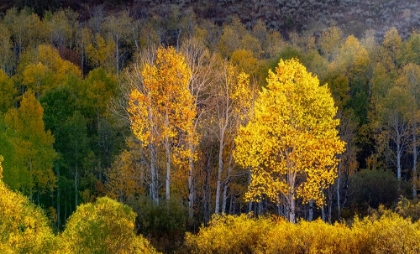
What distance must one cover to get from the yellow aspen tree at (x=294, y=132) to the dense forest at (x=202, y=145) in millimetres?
62

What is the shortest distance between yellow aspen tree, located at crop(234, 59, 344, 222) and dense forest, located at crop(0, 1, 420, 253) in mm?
62

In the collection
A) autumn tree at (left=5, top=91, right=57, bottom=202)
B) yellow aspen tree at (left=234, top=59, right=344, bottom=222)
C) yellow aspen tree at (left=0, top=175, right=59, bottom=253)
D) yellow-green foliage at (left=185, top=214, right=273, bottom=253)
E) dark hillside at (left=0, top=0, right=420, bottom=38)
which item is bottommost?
autumn tree at (left=5, top=91, right=57, bottom=202)

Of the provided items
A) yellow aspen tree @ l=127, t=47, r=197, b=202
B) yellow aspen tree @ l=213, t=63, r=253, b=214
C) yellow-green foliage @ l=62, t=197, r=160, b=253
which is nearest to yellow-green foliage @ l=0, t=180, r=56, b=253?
yellow-green foliage @ l=62, t=197, r=160, b=253

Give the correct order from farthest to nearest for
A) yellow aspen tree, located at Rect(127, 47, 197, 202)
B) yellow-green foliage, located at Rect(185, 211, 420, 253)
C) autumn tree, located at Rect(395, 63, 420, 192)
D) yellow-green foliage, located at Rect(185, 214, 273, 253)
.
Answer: autumn tree, located at Rect(395, 63, 420, 192), yellow aspen tree, located at Rect(127, 47, 197, 202), yellow-green foliage, located at Rect(185, 214, 273, 253), yellow-green foliage, located at Rect(185, 211, 420, 253)

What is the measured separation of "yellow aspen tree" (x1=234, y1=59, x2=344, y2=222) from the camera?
20.4m

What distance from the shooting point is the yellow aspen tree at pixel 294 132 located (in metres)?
20.4

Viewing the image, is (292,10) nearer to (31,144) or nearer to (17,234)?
(31,144)

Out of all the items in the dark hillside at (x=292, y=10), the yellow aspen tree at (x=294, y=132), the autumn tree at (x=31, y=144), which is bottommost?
the autumn tree at (x=31, y=144)

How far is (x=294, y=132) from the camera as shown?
816 inches

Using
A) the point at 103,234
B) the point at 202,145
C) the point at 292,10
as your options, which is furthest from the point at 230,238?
the point at 292,10

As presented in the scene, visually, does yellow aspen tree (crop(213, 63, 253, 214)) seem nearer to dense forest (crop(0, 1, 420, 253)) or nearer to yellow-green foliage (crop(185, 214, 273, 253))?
dense forest (crop(0, 1, 420, 253))

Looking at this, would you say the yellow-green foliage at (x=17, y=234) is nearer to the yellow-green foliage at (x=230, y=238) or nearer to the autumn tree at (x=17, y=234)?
the autumn tree at (x=17, y=234)

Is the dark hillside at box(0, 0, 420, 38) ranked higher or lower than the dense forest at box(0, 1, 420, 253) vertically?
higher

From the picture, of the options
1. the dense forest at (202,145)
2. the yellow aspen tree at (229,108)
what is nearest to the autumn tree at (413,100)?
the dense forest at (202,145)
